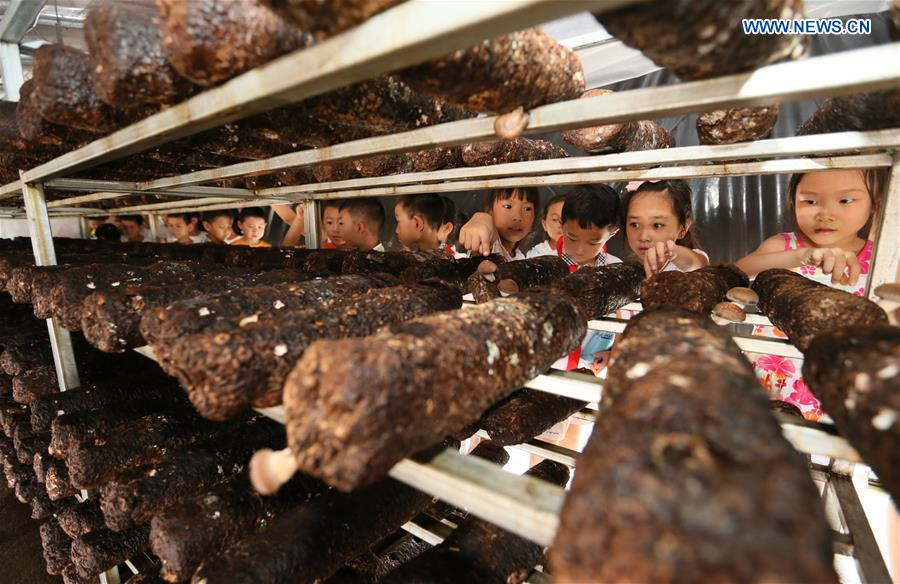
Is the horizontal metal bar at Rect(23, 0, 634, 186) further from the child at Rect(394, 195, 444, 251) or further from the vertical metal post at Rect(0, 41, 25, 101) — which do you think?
the child at Rect(394, 195, 444, 251)

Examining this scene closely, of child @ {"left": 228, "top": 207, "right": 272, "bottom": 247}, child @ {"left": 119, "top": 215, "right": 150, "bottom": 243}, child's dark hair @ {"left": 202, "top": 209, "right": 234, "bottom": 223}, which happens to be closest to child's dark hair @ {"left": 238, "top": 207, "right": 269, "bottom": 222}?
child @ {"left": 228, "top": 207, "right": 272, "bottom": 247}

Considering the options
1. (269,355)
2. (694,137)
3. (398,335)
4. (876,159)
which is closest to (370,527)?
(269,355)

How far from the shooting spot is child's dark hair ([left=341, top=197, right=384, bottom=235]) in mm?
3533

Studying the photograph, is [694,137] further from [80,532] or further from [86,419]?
[80,532]

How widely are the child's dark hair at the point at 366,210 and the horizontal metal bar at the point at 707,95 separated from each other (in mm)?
2434

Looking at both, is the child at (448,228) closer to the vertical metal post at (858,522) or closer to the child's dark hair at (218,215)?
the vertical metal post at (858,522)

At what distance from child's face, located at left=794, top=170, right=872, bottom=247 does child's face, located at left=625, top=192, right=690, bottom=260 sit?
1.68 ft

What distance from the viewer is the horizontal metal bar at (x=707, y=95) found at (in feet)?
2.02

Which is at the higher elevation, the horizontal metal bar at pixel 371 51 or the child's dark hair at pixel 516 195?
the horizontal metal bar at pixel 371 51

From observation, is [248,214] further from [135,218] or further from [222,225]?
[135,218]

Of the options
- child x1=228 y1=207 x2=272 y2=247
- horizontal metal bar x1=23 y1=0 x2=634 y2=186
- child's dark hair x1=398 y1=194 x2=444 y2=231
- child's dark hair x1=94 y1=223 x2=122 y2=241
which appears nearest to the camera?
horizontal metal bar x1=23 y1=0 x2=634 y2=186

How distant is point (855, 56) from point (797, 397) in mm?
2706

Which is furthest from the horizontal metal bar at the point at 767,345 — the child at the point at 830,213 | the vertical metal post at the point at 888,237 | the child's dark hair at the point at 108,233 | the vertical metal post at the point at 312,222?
the child's dark hair at the point at 108,233

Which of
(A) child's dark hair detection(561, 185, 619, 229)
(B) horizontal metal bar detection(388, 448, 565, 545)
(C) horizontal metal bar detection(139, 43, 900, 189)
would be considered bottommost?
(B) horizontal metal bar detection(388, 448, 565, 545)
